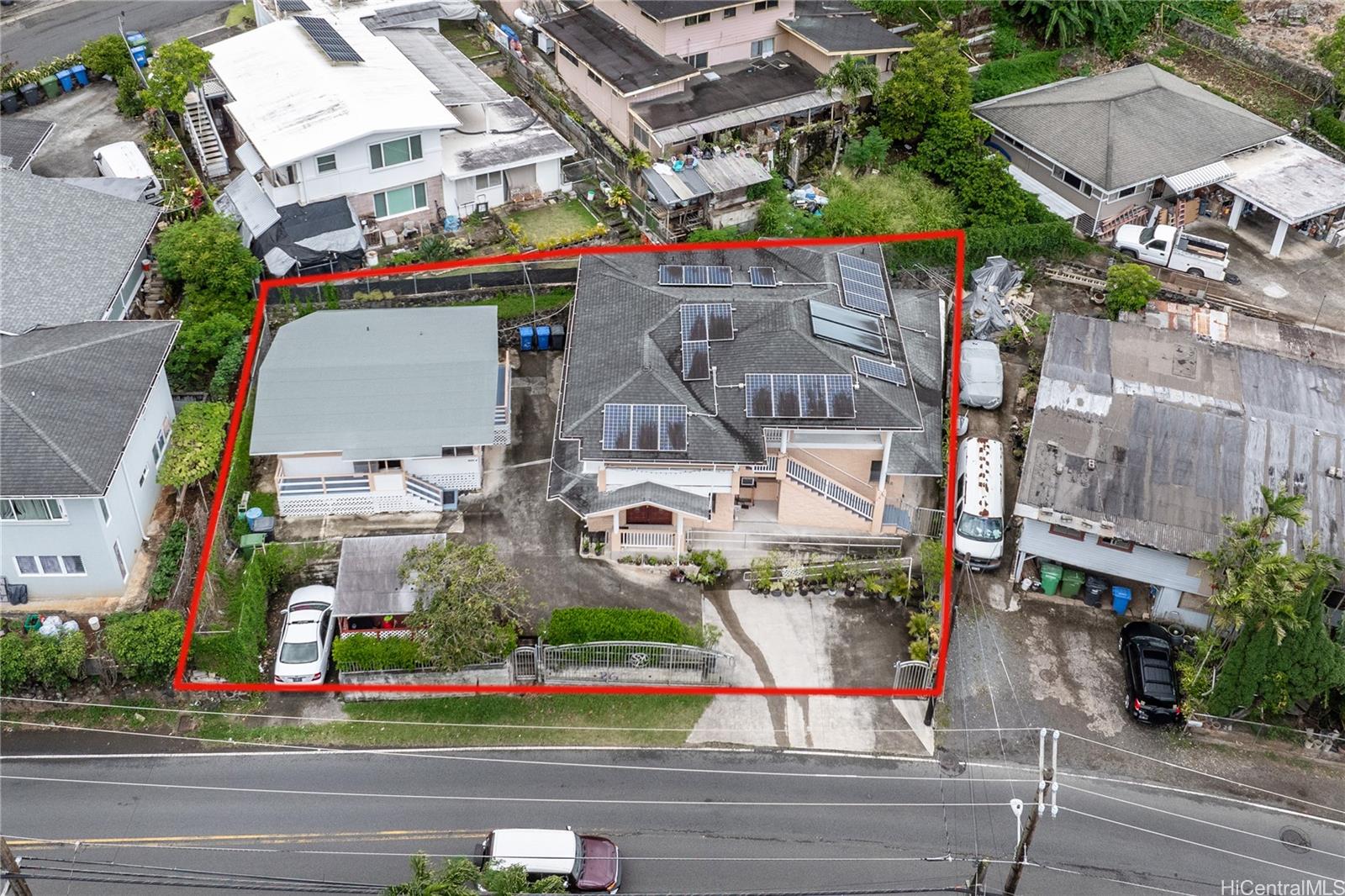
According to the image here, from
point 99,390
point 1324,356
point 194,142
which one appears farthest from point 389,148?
point 1324,356

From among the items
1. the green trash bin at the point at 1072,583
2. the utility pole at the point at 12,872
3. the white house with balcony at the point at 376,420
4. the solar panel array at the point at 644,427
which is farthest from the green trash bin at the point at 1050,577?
the utility pole at the point at 12,872

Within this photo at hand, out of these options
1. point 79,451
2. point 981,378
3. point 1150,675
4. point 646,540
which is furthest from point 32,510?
point 1150,675

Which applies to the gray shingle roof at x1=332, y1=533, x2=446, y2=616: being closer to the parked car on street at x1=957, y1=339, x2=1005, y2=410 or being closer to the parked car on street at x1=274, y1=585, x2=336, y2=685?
the parked car on street at x1=274, y1=585, x2=336, y2=685

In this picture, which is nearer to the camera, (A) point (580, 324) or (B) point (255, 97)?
(A) point (580, 324)

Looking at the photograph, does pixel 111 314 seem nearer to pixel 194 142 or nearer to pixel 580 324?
pixel 194 142

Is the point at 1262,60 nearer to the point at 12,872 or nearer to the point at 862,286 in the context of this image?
the point at 862,286

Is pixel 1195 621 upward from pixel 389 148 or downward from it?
downward
